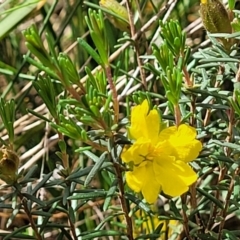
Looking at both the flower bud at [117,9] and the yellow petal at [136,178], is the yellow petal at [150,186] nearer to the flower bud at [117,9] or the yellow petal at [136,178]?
the yellow petal at [136,178]

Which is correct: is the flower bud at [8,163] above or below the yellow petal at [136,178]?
above

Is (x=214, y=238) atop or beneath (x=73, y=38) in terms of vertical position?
beneath

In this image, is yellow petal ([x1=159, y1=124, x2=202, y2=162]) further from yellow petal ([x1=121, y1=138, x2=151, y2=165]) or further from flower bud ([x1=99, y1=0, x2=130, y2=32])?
flower bud ([x1=99, y1=0, x2=130, y2=32])

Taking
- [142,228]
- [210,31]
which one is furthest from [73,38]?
[210,31]

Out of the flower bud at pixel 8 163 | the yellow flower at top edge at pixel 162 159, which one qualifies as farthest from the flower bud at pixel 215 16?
the flower bud at pixel 8 163

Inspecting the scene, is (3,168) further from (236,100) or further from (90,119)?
(236,100)
